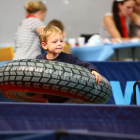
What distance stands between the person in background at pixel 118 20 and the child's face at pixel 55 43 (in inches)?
80.2

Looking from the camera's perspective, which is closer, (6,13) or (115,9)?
(115,9)

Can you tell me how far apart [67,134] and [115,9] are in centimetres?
314

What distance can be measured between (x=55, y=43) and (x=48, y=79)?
0.32 metres

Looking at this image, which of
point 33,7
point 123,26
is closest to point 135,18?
point 123,26

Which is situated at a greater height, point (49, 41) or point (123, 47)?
point (49, 41)

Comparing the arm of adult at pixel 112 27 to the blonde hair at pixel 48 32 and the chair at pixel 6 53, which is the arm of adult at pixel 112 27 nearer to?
the chair at pixel 6 53

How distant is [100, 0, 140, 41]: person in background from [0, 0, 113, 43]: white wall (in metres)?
1.97

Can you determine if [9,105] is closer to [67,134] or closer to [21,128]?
[21,128]

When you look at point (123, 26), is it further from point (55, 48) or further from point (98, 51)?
point (55, 48)

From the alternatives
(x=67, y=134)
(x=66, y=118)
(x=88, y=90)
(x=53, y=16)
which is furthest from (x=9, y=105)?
(x=53, y=16)

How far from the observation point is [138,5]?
3.95 metres

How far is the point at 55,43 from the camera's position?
1556 mm

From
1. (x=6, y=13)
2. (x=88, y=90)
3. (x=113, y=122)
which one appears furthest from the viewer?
(x=6, y=13)

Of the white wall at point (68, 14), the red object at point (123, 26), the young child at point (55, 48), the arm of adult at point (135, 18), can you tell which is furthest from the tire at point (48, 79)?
the white wall at point (68, 14)
